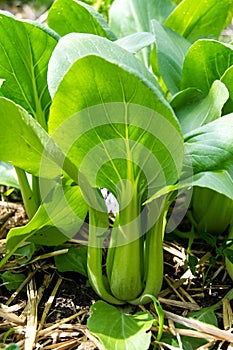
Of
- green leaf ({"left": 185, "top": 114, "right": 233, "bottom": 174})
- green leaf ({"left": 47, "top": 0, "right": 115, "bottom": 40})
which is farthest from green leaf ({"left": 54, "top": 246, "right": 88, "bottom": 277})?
green leaf ({"left": 47, "top": 0, "right": 115, "bottom": 40})

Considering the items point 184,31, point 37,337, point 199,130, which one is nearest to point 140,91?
point 199,130

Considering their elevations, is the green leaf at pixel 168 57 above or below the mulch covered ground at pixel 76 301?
above

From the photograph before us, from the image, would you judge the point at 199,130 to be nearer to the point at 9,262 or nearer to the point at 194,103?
the point at 194,103

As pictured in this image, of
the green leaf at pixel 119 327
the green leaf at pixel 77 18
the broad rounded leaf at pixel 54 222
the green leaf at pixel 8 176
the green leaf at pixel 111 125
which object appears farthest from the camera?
the green leaf at pixel 8 176

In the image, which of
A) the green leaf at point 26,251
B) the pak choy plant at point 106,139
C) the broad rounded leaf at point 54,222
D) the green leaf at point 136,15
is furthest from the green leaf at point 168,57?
the green leaf at point 26,251

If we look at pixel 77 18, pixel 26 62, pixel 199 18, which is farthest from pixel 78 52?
pixel 199 18

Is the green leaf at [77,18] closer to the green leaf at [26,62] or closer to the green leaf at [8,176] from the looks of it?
the green leaf at [26,62]
